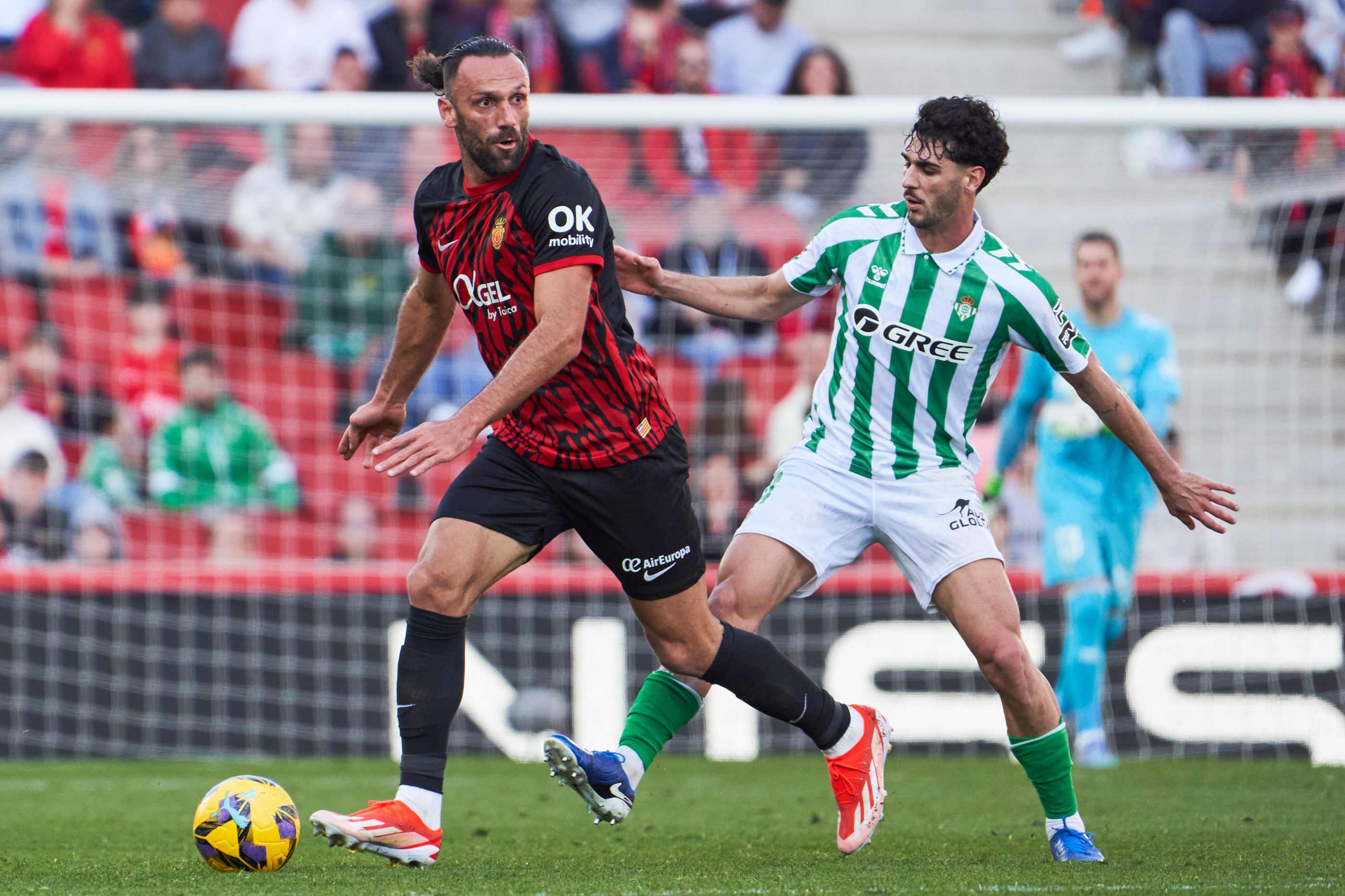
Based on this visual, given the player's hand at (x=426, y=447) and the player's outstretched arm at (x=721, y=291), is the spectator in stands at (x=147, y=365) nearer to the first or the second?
the player's outstretched arm at (x=721, y=291)

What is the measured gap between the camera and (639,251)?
10227mm

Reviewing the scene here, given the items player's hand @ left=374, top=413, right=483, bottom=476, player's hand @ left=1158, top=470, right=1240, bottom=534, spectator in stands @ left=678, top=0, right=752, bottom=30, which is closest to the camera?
player's hand @ left=374, top=413, right=483, bottom=476

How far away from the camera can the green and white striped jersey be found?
4848mm

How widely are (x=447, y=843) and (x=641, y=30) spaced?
8424mm

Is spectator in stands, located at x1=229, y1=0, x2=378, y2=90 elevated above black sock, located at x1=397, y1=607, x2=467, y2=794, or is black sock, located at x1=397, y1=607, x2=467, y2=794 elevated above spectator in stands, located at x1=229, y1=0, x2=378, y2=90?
spectator in stands, located at x1=229, y1=0, x2=378, y2=90

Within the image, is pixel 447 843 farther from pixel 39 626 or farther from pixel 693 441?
pixel 693 441

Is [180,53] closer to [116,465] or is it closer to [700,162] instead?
[116,465]

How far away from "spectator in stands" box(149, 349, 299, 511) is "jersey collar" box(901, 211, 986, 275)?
5.78 m

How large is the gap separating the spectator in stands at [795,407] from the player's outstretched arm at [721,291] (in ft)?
→ 15.6

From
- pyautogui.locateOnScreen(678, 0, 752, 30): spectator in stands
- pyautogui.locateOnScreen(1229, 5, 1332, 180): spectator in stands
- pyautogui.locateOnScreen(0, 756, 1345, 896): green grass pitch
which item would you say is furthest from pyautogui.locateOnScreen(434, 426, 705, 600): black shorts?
pyautogui.locateOnScreen(1229, 5, 1332, 180): spectator in stands

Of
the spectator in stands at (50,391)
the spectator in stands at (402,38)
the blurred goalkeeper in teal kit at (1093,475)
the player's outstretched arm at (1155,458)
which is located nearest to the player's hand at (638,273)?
the player's outstretched arm at (1155,458)

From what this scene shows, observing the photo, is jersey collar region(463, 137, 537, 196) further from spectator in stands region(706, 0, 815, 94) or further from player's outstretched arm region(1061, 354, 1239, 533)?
spectator in stands region(706, 0, 815, 94)

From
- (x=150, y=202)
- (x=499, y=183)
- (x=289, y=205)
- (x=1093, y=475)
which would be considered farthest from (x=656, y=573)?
(x=150, y=202)

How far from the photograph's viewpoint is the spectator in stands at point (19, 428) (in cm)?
980
